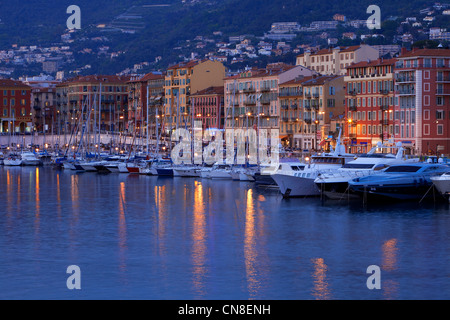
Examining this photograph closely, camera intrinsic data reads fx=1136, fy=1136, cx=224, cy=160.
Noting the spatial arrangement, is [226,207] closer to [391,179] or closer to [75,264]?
[391,179]

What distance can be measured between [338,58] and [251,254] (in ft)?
374

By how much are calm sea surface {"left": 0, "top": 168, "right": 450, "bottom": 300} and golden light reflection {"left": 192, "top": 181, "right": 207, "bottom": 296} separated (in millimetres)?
44

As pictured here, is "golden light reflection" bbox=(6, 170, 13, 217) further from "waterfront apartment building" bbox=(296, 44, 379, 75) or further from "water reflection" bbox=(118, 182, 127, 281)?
"waterfront apartment building" bbox=(296, 44, 379, 75)

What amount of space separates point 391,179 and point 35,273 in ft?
93.2

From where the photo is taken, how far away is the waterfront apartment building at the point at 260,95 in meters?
144

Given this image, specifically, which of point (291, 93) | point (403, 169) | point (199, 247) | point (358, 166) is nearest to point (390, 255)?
point (199, 247)

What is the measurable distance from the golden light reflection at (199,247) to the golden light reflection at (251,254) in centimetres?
150

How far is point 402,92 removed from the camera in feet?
372

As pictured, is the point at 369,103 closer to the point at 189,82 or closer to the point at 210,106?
the point at 210,106

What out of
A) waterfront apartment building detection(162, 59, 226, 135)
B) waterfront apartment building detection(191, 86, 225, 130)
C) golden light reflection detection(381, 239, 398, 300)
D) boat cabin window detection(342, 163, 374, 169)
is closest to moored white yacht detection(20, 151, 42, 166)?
waterfront apartment building detection(191, 86, 225, 130)

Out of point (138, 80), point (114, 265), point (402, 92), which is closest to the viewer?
point (114, 265)

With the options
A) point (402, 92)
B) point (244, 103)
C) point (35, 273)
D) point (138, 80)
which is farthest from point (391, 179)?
point (138, 80)

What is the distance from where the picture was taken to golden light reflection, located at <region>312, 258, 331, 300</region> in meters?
34.6

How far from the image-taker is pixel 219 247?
147ft
